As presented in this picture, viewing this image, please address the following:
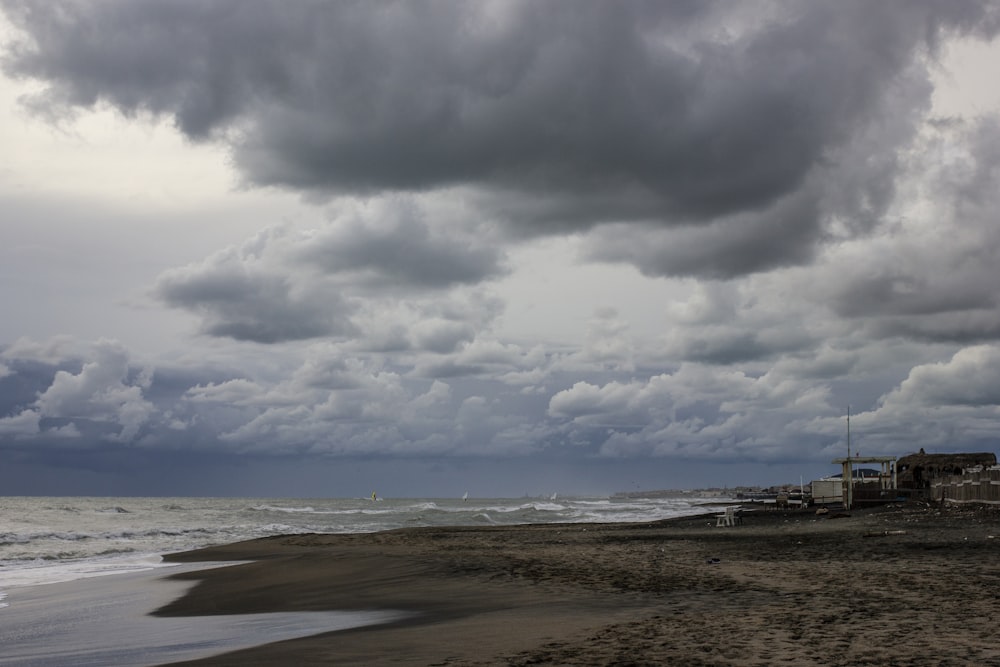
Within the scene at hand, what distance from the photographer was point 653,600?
14.8 meters

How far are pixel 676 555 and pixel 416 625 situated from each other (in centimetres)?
1263

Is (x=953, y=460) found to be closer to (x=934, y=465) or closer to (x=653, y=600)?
(x=934, y=465)

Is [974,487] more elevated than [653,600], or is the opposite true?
[974,487]

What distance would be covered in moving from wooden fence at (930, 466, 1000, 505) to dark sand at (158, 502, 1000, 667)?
11.7m

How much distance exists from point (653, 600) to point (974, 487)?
3547cm

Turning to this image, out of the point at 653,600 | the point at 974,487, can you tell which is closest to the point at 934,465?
the point at 974,487

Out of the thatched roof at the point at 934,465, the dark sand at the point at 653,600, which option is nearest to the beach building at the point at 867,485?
the thatched roof at the point at 934,465

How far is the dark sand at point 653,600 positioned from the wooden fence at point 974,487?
1168 cm

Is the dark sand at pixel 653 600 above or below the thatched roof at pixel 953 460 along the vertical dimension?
below

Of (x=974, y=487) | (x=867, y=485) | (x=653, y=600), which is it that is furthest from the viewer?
(x=867, y=485)

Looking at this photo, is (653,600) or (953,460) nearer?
(653,600)

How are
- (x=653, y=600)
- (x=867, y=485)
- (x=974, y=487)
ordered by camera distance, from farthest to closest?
(x=867, y=485) → (x=974, y=487) → (x=653, y=600)

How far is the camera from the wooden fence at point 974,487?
1555 inches

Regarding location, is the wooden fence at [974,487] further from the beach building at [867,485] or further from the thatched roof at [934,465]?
the thatched roof at [934,465]
